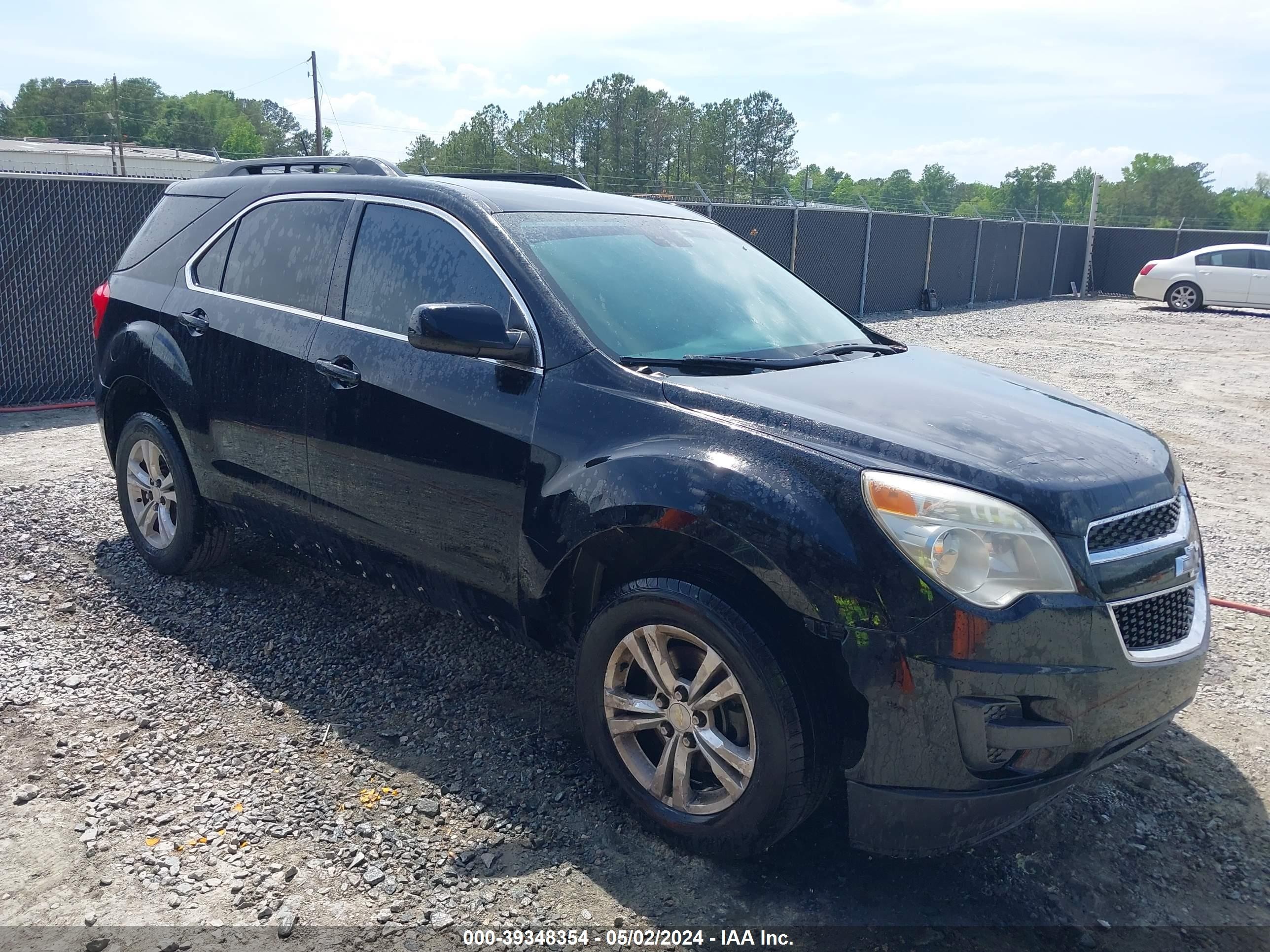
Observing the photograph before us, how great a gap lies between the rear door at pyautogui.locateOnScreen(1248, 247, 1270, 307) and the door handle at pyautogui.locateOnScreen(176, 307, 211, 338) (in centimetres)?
2480

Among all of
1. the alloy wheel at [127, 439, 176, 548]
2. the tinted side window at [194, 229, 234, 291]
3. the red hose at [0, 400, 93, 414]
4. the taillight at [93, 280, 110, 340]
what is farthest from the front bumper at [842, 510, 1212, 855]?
the red hose at [0, 400, 93, 414]

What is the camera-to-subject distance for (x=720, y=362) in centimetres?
337

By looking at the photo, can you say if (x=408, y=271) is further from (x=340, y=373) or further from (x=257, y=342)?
(x=257, y=342)

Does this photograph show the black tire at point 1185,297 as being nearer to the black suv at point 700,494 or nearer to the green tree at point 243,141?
the black suv at point 700,494

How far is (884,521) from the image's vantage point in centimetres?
263

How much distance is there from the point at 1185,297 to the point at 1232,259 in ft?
4.05

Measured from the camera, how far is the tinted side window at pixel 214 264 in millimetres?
4594

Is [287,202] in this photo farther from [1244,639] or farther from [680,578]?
[1244,639]

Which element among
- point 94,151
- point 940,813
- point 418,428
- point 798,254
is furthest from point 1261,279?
point 94,151

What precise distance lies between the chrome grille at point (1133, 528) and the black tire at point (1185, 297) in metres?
24.1

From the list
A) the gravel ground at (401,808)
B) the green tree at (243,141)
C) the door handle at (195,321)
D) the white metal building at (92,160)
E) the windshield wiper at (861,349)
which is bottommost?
the gravel ground at (401,808)

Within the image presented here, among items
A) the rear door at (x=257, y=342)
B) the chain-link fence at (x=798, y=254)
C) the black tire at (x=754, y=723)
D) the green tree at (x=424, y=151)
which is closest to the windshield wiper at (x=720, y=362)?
the black tire at (x=754, y=723)

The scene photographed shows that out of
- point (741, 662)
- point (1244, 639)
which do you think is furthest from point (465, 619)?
point (1244, 639)

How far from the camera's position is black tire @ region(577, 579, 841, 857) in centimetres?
271
